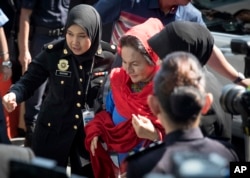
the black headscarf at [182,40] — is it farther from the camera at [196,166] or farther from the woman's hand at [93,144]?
the camera at [196,166]

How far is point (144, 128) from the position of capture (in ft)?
8.77

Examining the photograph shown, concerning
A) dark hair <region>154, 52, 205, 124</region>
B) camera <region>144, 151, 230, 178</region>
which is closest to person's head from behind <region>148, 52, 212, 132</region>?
dark hair <region>154, 52, 205, 124</region>

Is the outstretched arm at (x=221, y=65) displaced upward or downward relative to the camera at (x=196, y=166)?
downward

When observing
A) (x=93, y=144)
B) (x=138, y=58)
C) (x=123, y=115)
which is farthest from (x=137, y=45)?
(x=93, y=144)

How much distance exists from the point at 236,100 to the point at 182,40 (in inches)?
23.1

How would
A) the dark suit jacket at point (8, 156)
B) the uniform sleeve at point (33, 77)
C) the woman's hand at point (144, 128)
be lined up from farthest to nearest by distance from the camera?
the uniform sleeve at point (33, 77) < the woman's hand at point (144, 128) < the dark suit jacket at point (8, 156)

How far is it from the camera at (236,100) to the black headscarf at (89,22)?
41.9 inches

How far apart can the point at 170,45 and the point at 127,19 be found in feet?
3.23

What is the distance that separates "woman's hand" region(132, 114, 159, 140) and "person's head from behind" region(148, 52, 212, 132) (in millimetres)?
598

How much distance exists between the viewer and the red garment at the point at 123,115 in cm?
282

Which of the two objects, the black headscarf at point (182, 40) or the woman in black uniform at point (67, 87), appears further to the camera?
the woman in black uniform at point (67, 87)

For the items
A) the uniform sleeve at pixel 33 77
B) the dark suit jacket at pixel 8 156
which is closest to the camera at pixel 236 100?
the dark suit jacket at pixel 8 156

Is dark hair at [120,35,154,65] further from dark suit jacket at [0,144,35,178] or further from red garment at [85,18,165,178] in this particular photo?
dark suit jacket at [0,144,35,178]

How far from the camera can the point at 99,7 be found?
146 inches
